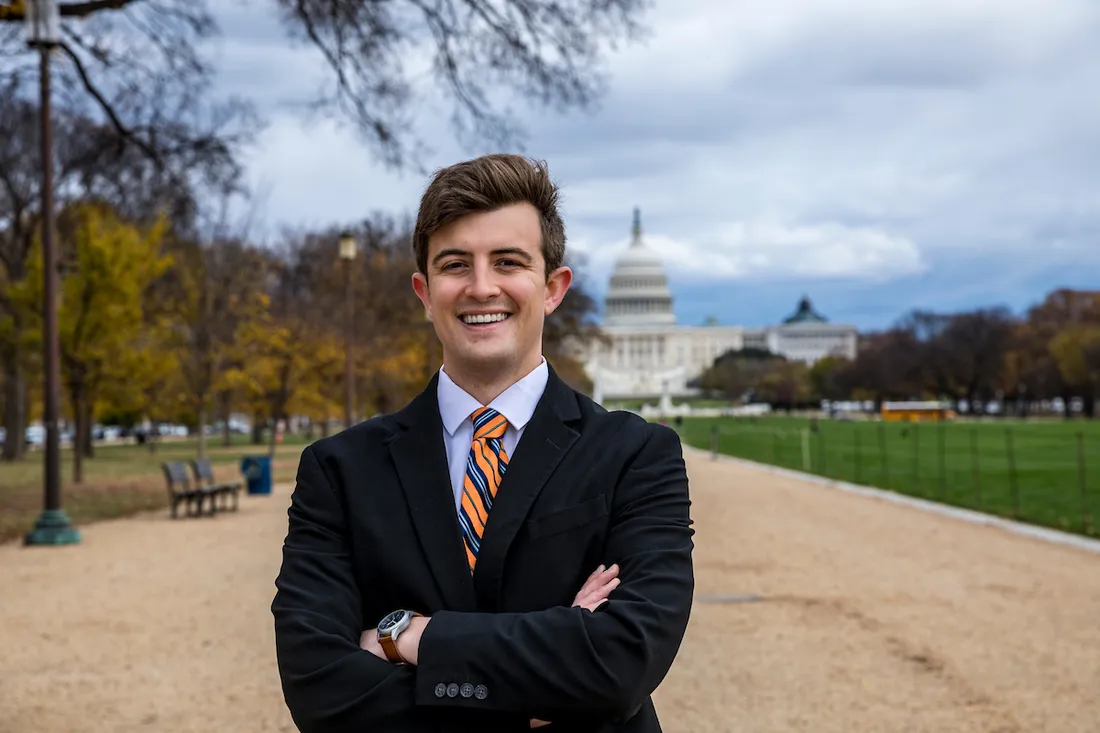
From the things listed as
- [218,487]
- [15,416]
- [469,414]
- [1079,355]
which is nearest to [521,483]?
[469,414]

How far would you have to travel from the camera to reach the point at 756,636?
34.8 feet

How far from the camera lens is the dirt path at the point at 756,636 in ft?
26.2

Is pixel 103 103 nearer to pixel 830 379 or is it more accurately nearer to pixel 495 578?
pixel 495 578

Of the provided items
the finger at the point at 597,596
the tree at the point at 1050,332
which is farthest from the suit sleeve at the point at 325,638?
the tree at the point at 1050,332

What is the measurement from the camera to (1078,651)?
980 cm

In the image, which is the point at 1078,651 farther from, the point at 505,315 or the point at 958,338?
the point at 958,338

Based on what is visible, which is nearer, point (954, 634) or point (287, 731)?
point (287, 731)

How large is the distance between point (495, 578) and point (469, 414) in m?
0.36

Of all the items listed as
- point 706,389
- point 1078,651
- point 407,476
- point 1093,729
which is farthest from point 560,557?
point 706,389

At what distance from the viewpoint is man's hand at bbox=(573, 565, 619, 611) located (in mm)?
2854

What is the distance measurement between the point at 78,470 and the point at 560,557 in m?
28.0

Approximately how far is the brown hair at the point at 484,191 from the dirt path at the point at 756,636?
5.21 metres

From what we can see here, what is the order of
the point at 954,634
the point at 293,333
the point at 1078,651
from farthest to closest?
the point at 293,333
the point at 954,634
the point at 1078,651

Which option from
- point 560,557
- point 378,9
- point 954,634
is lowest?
point 954,634
